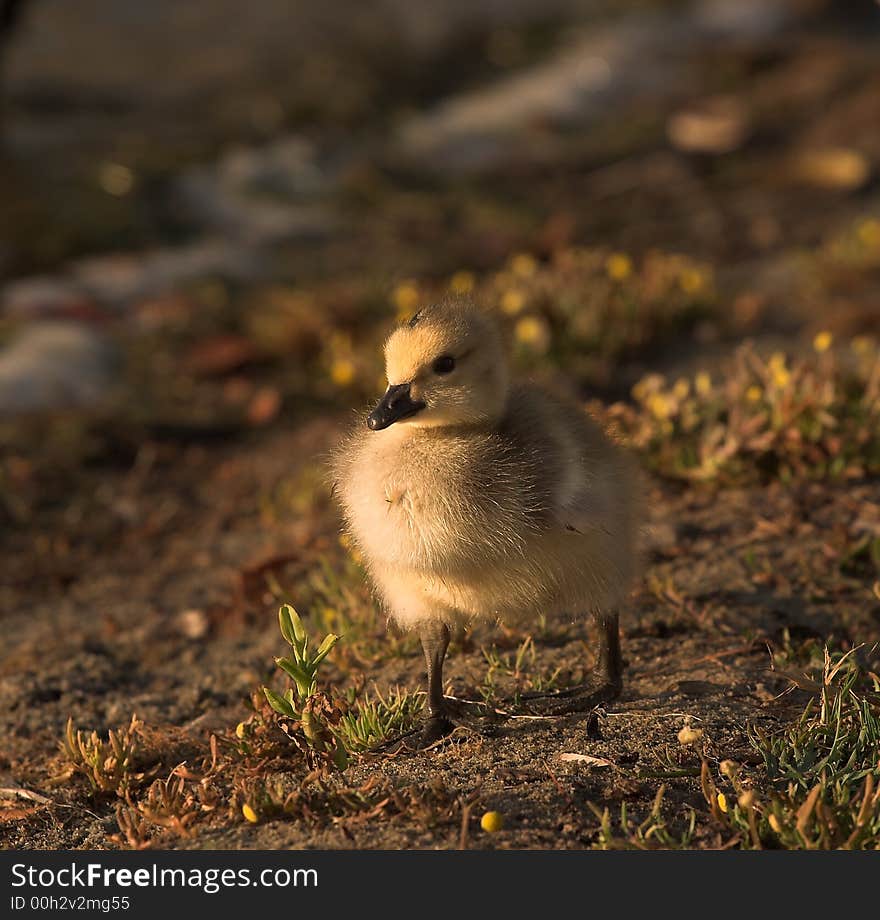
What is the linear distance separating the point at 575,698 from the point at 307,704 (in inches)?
36.2

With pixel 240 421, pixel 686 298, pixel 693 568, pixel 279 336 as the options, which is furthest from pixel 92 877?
pixel 686 298

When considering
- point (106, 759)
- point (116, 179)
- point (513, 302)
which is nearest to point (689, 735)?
point (106, 759)

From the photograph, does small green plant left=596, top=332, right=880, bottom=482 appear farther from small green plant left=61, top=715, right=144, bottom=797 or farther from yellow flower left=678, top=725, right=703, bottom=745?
small green plant left=61, top=715, right=144, bottom=797

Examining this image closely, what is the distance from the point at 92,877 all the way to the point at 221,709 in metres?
1.35

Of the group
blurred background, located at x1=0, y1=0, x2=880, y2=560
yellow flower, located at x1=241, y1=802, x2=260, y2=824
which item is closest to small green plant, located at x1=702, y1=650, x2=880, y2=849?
yellow flower, located at x1=241, y1=802, x2=260, y2=824

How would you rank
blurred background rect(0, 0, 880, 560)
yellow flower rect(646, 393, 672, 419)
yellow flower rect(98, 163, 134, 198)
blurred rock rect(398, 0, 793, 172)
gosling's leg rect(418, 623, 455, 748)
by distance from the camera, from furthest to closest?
blurred rock rect(398, 0, 793, 172) → yellow flower rect(98, 163, 134, 198) → blurred background rect(0, 0, 880, 560) → yellow flower rect(646, 393, 672, 419) → gosling's leg rect(418, 623, 455, 748)

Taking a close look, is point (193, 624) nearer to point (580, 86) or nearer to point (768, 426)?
point (768, 426)

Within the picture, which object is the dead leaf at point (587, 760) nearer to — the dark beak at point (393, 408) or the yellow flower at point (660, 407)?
the dark beak at point (393, 408)

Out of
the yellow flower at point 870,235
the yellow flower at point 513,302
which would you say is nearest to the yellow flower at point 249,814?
the yellow flower at point 513,302

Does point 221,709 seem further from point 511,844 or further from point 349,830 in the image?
point 511,844

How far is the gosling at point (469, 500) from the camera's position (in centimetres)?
360

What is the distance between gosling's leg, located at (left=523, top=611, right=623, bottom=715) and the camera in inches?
157

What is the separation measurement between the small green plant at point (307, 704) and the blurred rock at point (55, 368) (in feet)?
14.2

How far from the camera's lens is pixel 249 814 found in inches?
135
